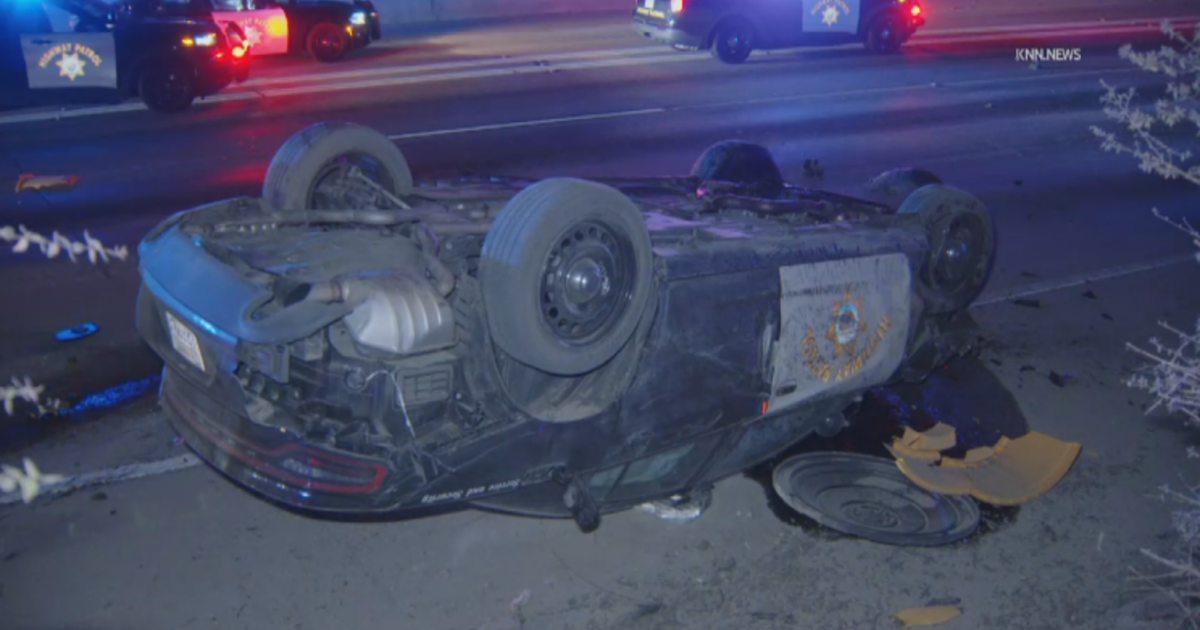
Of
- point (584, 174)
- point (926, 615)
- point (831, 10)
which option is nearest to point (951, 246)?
point (926, 615)

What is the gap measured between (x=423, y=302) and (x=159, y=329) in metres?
1.33

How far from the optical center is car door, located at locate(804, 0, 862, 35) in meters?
18.8

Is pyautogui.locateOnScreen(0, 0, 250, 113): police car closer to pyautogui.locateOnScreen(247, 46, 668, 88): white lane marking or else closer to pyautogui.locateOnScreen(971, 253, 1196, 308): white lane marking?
pyautogui.locateOnScreen(247, 46, 668, 88): white lane marking

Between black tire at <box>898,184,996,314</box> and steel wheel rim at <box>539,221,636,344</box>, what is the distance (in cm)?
236

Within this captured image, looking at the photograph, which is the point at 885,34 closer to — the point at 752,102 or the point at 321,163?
the point at 752,102

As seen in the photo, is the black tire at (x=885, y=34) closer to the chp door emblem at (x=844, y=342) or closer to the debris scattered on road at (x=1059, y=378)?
the debris scattered on road at (x=1059, y=378)

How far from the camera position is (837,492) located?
5355 millimetres

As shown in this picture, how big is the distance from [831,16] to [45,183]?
13707mm

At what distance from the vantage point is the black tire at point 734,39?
1855cm

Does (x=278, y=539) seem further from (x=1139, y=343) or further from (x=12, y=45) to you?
(x=12, y=45)

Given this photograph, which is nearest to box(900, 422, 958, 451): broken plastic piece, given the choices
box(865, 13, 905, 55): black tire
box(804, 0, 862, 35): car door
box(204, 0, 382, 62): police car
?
box(804, 0, 862, 35): car door

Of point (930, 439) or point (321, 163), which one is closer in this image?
point (321, 163)

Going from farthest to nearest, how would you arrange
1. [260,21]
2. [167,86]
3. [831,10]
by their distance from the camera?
1. [831,10]
2. [260,21]
3. [167,86]

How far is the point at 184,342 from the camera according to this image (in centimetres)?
409
